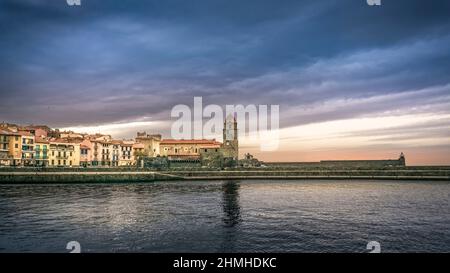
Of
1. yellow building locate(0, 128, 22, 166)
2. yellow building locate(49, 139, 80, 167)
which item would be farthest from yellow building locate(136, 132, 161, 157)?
yellow building locate(0, 128, 22, 166)

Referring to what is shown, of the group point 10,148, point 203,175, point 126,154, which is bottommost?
point 203,175

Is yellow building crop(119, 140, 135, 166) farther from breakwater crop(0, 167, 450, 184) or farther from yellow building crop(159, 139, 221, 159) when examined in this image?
breakwater crop(0, 167, 450, 184)

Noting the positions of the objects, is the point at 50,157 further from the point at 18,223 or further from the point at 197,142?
the point at 18,223

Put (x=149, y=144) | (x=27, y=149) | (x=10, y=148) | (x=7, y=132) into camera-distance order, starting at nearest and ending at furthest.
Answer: (x=7, y=132) < (x=10, y=148) < (x=27, y=149) < (x=149, y=144)

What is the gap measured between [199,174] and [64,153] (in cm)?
5032

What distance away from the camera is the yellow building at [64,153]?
9987 cm

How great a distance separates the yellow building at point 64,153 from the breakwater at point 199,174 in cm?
2337

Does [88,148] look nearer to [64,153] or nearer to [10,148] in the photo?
[64,153]

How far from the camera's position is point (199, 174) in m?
86.1

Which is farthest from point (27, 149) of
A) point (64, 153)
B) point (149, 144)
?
point (149, 144)
